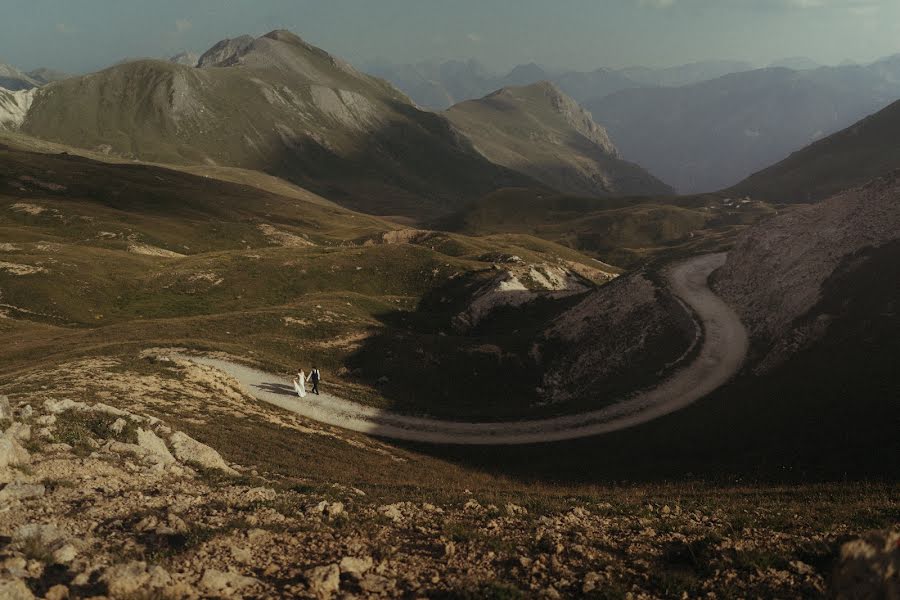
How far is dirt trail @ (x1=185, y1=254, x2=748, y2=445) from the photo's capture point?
37.4 metres

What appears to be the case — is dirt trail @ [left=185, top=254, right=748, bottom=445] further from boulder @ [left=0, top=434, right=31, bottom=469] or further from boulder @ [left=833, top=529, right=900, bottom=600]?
boulder @ [left=833, top=529, right=900, bottom=600]

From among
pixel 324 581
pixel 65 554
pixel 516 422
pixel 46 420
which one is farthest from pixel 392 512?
pixel 516 422

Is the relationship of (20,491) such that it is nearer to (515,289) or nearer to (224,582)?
(224,582)

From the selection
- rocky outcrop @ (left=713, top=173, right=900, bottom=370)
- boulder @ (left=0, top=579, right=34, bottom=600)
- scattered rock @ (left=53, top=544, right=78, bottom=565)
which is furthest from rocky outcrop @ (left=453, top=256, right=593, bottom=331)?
boulder @ (left=0, top=579, right=34, bottom=600)

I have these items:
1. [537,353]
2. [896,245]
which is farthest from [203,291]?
Answer: [896,245]

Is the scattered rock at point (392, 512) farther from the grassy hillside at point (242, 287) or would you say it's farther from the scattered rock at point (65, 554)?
the grassy hillside at point (242, 287)

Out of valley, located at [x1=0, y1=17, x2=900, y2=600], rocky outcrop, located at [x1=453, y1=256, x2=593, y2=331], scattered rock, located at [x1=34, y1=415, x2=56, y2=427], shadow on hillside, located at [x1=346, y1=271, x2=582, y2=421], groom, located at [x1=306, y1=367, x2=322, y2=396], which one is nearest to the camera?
valley, located at [x1=0, y1=17, x2=900, y2=600]

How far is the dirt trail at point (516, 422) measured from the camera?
37.4 meters

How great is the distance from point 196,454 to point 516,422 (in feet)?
87.6

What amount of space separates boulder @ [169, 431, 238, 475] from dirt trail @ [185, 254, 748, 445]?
16.5 metres

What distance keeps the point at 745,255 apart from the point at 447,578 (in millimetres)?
64344

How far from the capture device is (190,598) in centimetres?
1009

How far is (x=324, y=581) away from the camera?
11047 millimetres

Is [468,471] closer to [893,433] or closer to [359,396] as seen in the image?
[359,396]
